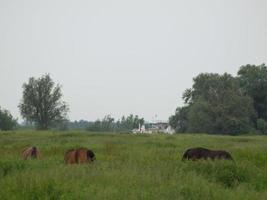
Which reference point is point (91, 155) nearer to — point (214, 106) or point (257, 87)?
point (214, 106)

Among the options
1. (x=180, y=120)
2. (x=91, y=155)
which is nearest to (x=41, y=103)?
(x=180, y=120)

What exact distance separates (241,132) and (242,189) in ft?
181

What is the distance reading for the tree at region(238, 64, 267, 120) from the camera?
73.9m

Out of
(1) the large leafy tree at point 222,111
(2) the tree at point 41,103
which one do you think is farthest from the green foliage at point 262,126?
(2) the tree at point 41,103

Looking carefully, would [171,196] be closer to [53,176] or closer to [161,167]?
[53,176]

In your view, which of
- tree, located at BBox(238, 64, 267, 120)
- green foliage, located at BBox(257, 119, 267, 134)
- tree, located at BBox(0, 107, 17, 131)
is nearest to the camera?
green foliage, located at BBox(257, 119, 267, 134)

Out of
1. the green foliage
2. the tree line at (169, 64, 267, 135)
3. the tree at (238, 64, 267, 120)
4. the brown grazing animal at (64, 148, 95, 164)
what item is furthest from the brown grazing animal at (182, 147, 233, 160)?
the tree at (238, 64, 267, 120)

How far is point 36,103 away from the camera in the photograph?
66000 millimetres

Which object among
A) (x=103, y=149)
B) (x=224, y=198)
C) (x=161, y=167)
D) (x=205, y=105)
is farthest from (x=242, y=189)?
(x=205, y=105)

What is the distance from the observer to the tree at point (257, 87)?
73.9 metres

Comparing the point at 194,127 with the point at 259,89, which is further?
the point at 259,89

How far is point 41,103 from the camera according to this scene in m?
66.2

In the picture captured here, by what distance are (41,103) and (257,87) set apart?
34.5 metres

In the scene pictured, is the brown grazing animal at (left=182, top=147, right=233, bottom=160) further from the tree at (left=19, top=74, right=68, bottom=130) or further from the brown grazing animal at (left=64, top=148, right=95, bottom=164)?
the tree at (left=19, top=74, right=68, bottom=130)
